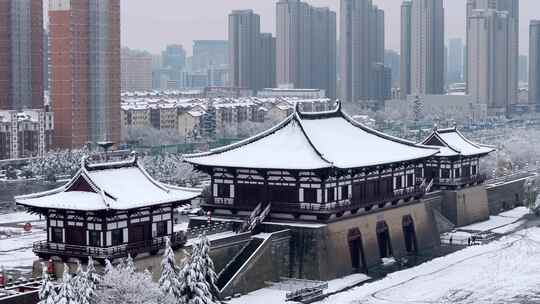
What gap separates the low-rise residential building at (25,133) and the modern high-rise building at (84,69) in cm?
124

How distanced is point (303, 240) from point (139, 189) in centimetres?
959

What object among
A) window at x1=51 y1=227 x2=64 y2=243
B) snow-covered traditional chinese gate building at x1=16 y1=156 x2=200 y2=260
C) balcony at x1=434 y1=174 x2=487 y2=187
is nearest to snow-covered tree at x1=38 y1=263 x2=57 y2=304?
snow-covered traditional chinese gate building at x1=16 y1=156 x2=200 y2=260

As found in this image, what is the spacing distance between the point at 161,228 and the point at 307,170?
847 centimetres

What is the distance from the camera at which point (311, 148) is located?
48.2m

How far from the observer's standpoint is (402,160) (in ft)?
171

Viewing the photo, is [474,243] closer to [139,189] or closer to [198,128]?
[139,189]

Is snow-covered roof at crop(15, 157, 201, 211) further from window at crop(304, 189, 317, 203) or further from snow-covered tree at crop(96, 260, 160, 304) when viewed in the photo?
window at crop(304, 189, 317, 203)

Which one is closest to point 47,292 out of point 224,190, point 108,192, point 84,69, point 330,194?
point 108,192

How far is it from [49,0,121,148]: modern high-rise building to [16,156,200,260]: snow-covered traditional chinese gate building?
235 feet

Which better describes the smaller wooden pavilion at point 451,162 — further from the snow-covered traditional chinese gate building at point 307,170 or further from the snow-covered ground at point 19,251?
the snow-covered ground at point 19,251

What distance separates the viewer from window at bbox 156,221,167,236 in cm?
4056

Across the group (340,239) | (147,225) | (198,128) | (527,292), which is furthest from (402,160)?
(198,128)

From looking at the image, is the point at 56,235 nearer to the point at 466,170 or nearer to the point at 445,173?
the point at 445,173

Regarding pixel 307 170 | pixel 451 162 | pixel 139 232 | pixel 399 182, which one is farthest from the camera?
pixel 451 162
